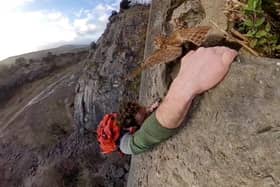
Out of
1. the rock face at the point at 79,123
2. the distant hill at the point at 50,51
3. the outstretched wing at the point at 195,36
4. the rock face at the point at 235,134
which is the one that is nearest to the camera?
the rock face at the point at 235,134

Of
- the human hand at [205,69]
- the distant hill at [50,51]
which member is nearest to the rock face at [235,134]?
the human hand at [205,69]

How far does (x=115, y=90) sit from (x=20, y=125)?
5.54 m

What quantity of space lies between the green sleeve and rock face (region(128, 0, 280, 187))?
0.16 ft

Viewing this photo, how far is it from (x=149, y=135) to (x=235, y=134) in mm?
415

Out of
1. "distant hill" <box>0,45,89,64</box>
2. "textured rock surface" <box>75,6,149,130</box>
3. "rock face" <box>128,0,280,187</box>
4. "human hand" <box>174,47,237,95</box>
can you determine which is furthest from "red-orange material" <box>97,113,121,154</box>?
"distant hill" <box>0,45,89,64</box>

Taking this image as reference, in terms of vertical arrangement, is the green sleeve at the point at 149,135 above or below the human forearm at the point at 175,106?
below

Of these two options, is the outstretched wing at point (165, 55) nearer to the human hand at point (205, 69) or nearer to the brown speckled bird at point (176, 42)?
the brown speckled bird at point (176, 42)

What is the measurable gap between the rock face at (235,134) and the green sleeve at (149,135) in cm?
5

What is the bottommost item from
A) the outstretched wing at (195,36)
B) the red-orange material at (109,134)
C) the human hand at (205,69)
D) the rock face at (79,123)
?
the rock face at (79,123)

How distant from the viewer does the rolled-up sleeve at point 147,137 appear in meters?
1.64

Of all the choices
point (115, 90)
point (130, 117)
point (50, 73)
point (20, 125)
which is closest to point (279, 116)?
point (130, 117)

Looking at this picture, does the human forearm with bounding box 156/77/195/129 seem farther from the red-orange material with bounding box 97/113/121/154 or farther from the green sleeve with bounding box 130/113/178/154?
the red-orange material with bounding box 97/113/121/154

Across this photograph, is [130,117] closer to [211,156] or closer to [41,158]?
[211,156]

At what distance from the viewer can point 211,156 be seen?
1506 mm
